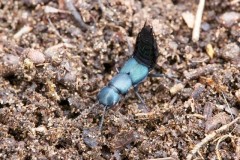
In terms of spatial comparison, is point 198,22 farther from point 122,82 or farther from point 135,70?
point 122,82

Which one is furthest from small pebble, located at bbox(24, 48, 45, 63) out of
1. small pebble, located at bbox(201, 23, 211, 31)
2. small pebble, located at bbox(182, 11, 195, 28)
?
small pebble, located at bbox(201, 23, 211, 31)

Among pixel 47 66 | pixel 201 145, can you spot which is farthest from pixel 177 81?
pixel 47 66

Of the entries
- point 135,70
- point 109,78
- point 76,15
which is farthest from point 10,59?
point 135,70

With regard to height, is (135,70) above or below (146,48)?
below

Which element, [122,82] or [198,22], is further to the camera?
[198,22]

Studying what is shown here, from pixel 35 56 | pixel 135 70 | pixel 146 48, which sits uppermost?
pixel 146 48

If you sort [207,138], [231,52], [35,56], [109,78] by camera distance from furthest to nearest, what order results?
[109,78] → [231,52] → [35,56] → [207,138]

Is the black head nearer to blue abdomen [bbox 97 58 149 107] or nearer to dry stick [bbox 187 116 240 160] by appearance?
blue abdomen [bbox 97 58 149 107]
